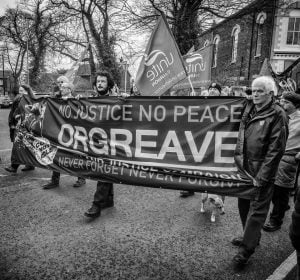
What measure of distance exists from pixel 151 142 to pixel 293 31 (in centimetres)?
2347

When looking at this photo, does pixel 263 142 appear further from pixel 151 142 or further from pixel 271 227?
pixel 271 227

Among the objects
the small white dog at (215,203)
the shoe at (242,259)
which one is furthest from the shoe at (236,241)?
the small white dog at (215,203)

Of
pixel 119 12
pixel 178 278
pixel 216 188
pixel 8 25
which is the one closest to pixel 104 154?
pixel 216 188

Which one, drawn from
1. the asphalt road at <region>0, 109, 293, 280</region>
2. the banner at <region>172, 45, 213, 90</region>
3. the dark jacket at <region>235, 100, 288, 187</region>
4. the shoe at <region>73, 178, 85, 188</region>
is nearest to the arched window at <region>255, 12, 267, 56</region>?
the banner at <region>172, 45, 213, 90</region>

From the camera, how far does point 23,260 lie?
9.78 ft

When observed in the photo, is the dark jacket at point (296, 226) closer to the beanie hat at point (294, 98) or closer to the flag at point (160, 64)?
the beanie hat at point (294, 98)

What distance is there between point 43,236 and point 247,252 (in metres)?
2.36

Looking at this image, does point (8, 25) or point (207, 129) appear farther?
point (8, 25)

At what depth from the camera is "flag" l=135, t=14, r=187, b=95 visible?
4.59 metres

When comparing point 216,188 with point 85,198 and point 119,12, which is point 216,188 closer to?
point 85,198

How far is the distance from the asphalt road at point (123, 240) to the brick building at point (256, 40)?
16.3 m

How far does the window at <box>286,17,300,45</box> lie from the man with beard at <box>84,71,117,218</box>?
22.3 meters

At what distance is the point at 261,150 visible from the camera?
292 centimetres

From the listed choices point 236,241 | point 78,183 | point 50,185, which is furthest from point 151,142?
point 50,185
